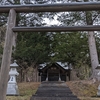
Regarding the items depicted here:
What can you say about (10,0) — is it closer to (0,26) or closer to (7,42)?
(0,26)

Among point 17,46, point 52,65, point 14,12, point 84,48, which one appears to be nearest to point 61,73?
point 52,65

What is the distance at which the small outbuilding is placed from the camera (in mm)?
12188

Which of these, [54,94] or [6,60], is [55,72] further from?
[6,60]

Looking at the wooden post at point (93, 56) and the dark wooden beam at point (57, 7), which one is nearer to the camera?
the dark wooden beam at point (57, 7)

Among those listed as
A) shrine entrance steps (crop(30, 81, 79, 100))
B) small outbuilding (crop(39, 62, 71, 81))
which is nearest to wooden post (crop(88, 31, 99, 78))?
A: shrine entrance steps (crop(30, 81, 79, 100))

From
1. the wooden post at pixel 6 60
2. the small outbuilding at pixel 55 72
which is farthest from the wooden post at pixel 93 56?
the wooden post at pixel 6 60

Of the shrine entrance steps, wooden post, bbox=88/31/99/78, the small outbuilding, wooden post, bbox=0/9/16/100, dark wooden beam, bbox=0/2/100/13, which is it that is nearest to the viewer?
wooden post, bbox=0/9/16/100

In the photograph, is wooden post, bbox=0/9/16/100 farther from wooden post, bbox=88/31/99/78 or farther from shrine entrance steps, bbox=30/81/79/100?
wooden post, bbox=88/31/99/78

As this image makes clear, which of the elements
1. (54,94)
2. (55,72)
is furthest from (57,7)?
(55,72)

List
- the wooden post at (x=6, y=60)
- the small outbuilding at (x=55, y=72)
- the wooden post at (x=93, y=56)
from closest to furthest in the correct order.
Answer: the wooden post at (x=6, y=60) → the wooden post at (x=93, y=56) → the small outbuilding at (x=55, y=72)

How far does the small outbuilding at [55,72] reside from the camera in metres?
12.2

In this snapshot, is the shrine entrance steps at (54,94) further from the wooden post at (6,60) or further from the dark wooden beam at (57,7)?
the dark wooden beam at (57,7)

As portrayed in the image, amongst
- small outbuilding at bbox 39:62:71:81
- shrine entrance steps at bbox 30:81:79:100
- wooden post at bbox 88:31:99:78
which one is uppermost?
wooden post at bbox 88:31:99:78

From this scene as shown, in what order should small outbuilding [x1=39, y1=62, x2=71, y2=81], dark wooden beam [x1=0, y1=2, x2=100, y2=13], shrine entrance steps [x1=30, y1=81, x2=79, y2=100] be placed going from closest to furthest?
dark wooden beam [x1=0, y1=2, x2=100, y2=13] → shrine entrance steps [x1=30, y1=81, x2=79, y2=100] → small outbuilding [x1=39, y1=62, x2=71, y2=81]
